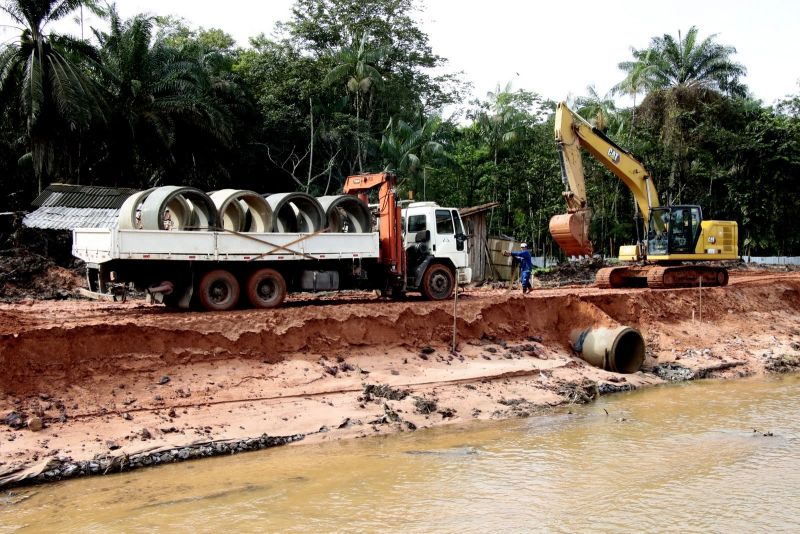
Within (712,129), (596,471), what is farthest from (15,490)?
(712,129)

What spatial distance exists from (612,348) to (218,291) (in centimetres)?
870

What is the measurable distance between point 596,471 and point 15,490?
7.62m

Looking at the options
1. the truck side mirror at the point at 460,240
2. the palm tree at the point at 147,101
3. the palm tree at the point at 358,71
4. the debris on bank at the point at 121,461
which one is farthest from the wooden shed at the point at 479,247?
the debris on bank at the point at 121,461

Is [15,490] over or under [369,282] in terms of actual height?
under

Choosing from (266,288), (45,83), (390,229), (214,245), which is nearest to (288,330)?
(266,288)

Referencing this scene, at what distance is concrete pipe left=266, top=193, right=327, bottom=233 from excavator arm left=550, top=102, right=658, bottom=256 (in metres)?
6.86

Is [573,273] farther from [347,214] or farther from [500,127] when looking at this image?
[347,214]

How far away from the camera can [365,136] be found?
34.7 m

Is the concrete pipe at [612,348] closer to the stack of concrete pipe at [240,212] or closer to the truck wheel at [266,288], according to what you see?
the stack of concrete pipe at [240,212]

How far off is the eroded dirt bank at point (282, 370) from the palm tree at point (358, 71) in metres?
17.2

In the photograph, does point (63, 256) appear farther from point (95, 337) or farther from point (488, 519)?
point (488, 519)

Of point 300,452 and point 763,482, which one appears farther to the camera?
point 300,452

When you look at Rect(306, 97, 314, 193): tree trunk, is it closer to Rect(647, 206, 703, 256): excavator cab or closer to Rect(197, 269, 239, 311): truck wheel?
Rect(647, 206, 703, 256): excavator cab

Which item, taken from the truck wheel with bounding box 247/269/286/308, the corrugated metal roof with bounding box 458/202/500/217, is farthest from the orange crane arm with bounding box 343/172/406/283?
the corrugated metal roof with bounding box 458/202/500/217
